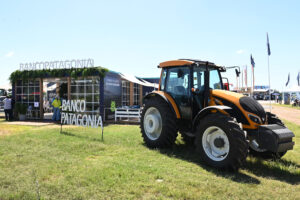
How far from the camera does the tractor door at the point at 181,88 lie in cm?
576

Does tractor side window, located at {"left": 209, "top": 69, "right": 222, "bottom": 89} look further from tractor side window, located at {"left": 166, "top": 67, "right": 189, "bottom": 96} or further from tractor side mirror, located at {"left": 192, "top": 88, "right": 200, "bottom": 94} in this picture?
tractor side window, located at {"left": 166, "top": 67, "right": 189, "bottom": 96}

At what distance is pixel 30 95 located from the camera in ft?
51.0

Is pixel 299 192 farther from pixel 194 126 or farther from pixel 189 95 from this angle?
pixel 189 95

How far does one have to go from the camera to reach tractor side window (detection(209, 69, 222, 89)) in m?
6.12

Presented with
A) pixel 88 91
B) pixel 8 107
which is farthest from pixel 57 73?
pixel 8 107

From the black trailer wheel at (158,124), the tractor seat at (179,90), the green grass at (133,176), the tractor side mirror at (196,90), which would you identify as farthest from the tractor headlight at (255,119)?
the black trailer wheel at (158,124)

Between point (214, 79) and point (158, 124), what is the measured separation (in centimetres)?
191

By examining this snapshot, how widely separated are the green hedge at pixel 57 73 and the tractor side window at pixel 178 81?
297 inches

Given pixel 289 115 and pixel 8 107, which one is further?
pixel 289 115

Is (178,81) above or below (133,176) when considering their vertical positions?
above

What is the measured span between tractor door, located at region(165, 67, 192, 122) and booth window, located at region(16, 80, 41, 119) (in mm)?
11718

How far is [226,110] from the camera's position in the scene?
4848 mm

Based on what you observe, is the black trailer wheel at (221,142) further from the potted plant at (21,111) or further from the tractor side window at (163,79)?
the potted plant at (21,111)

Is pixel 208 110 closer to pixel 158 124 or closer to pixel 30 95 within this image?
pixel 158 124
